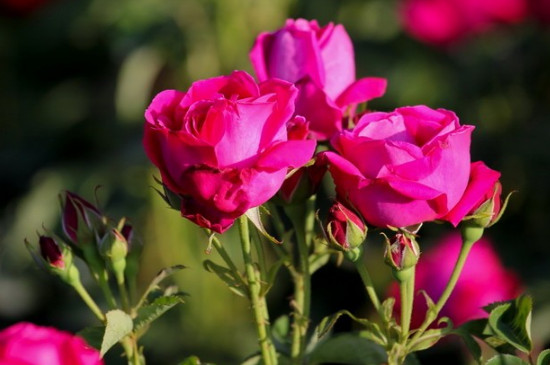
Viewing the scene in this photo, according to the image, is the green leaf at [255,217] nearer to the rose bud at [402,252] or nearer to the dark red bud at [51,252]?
the rose bud at [402,252]

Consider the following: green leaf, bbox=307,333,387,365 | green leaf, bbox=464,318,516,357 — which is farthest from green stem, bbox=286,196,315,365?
green leaf, bbox=464,318,516,357

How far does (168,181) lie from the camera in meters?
0.84

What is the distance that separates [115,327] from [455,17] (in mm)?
2066

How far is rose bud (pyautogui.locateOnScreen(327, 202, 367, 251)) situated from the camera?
852 mm

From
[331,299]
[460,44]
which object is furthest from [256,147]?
[460,44]

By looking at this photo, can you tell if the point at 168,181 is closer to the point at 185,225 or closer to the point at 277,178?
the point at 277,178

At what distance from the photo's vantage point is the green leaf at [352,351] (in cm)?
95

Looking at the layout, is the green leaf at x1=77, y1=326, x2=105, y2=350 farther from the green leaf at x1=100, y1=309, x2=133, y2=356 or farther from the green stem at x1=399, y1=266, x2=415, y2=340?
the green stem at x1=399, y1=266, x2=415, y2=340

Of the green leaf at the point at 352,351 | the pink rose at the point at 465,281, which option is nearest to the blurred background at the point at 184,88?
the pink rose at the point at 465,281

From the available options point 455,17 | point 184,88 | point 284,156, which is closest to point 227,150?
point 284,156

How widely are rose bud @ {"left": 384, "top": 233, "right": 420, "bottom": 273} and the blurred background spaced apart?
1.33 metres

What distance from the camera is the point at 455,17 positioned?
2791mm

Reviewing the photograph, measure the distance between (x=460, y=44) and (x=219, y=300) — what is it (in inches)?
35.3

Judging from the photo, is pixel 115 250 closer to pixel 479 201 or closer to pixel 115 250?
pixel 115 250
